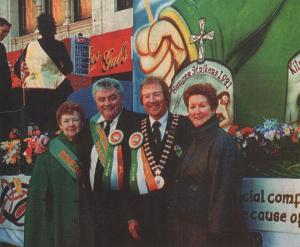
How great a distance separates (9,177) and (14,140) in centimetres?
41

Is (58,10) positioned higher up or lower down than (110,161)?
higher up

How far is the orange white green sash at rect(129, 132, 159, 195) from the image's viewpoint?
5547 millimetres

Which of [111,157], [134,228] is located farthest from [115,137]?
[134,228]

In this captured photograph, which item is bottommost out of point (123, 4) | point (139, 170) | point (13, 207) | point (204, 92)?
point (13, 207)

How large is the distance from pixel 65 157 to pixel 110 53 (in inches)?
42.7

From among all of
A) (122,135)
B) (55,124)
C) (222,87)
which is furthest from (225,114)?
(55,124)

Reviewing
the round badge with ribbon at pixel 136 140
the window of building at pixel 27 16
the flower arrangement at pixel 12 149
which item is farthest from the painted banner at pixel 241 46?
the flower arrangement at pixel 12 149

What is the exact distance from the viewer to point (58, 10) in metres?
6.59

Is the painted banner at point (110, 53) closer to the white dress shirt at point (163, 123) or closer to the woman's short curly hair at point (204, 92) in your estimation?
the white dress shirt at point (163, 123)

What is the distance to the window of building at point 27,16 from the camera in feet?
22.4

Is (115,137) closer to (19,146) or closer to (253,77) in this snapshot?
(19,146)

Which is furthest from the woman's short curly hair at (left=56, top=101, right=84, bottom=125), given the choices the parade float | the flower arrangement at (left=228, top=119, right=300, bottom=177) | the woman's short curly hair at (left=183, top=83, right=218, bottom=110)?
the flower arrangement at (left=228, top=119, right=300, bottom=177)

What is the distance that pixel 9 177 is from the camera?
6969 millimetres

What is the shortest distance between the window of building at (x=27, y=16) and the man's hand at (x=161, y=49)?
1.57 m
